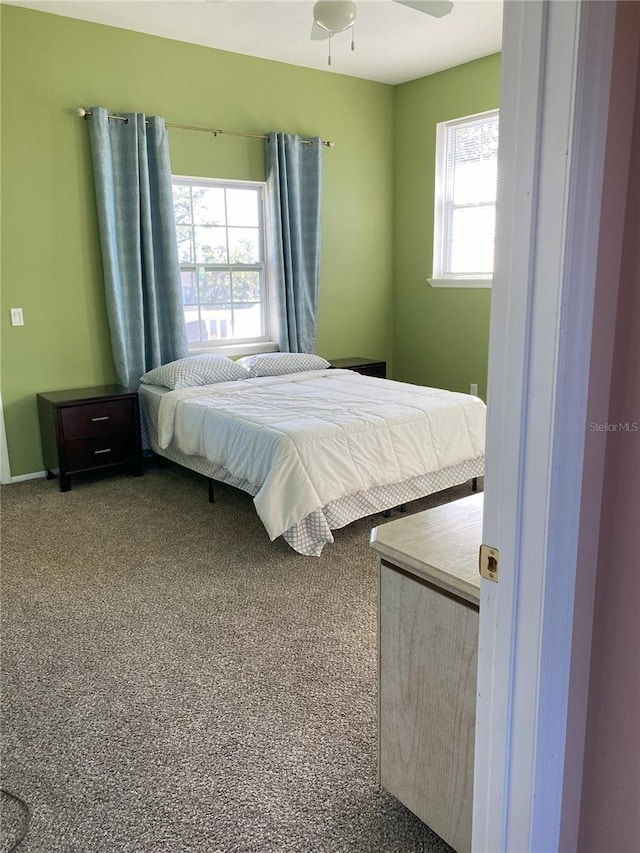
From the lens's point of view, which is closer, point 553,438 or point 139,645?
point 553,438

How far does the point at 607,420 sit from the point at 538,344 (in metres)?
0.19

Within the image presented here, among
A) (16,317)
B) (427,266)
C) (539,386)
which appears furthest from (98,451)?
(539,386)

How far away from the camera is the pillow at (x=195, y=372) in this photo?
168 inches

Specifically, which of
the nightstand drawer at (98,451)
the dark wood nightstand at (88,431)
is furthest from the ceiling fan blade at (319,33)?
the nightstand drawer at (98,451)

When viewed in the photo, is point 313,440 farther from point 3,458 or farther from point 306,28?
point 306,28

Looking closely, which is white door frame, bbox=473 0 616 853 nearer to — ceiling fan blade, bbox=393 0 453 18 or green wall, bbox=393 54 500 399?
ceiling fan blade, bbox=393 0 453 18

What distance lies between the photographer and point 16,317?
4094 millimetres

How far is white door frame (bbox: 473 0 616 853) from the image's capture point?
80 centimetres

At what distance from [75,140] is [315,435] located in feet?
8.65

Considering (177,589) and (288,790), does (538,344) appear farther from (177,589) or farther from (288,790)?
(177,589)

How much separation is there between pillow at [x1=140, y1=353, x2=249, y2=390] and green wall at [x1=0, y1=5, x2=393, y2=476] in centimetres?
45

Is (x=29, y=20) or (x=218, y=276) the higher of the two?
(x=29, y=20)

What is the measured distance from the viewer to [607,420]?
95 cm

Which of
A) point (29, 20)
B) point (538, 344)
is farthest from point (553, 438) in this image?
point (29, 20)
